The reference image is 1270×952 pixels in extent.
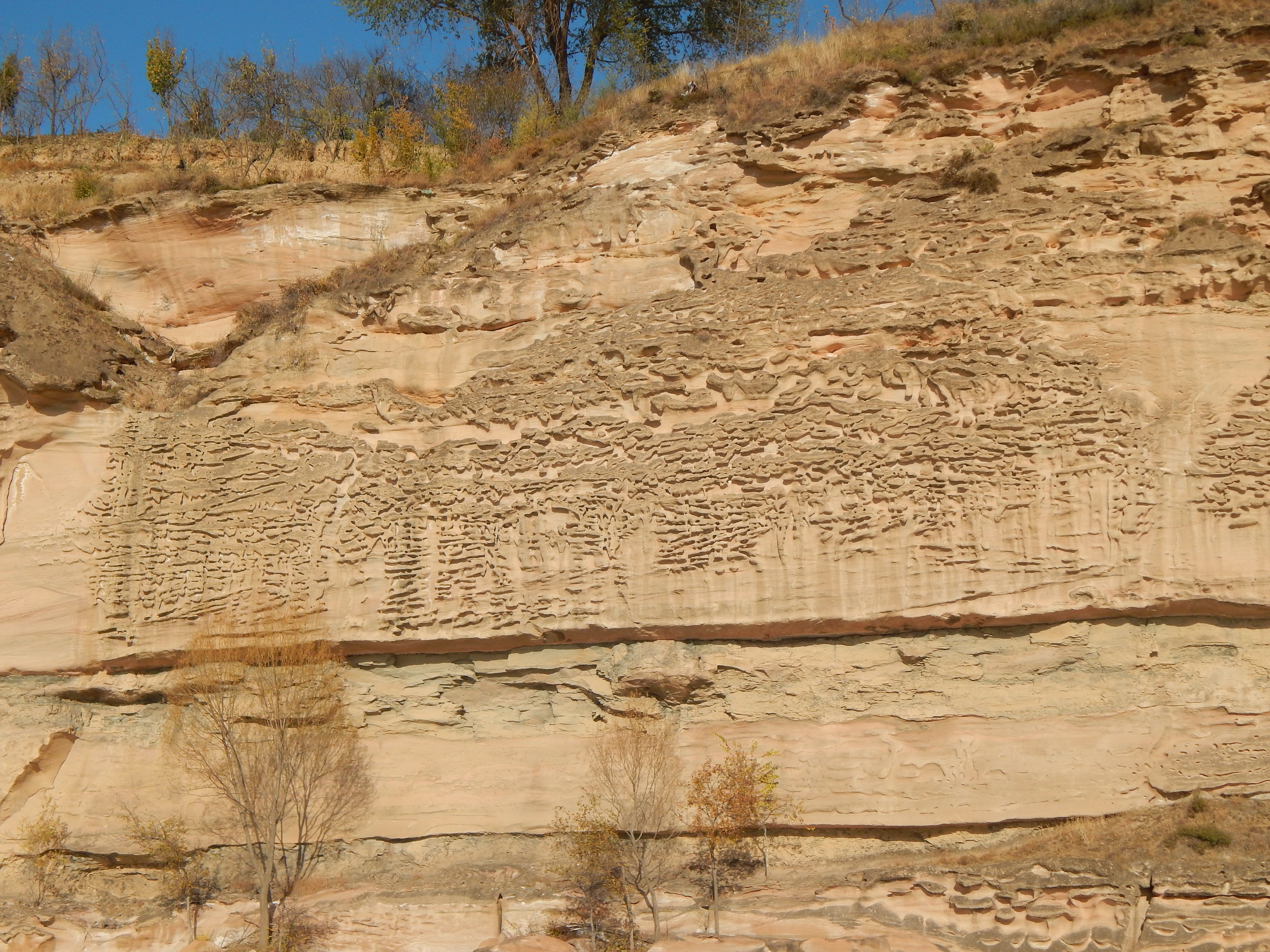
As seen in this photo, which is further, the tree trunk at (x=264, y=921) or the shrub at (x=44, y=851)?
the shrub at (x=44, y=851)

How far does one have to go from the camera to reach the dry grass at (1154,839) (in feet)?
24.8

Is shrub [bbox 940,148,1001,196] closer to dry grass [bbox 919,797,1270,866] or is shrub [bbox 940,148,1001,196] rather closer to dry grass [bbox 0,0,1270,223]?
dry grass [bbox 0,0,1270,223]

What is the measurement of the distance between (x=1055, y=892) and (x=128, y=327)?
32.7 ft

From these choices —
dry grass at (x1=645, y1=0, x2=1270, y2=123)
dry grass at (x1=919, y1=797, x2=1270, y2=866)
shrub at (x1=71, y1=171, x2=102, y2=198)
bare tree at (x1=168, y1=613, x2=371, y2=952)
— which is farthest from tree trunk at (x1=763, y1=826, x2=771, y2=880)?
shrub at (x1=71, y1=171, x2=102, y2=198)

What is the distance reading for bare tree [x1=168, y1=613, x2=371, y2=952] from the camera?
8945mm

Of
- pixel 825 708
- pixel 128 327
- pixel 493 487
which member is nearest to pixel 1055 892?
pixel 825 708

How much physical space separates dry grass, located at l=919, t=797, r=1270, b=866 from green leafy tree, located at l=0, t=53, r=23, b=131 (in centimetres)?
1635

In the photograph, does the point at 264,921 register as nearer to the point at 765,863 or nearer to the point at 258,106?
the point at 765,863

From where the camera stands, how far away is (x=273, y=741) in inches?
361

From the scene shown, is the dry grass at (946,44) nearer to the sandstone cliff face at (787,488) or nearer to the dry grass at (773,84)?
the dry grass at (773,84)

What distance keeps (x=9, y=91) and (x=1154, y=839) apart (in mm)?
17943

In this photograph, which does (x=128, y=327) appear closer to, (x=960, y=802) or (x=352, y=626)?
(x=352, y=626)

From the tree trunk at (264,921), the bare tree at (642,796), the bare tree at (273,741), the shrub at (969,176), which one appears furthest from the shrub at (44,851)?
the shrub at (969,176)

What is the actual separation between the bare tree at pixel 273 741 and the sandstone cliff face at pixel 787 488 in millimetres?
284
